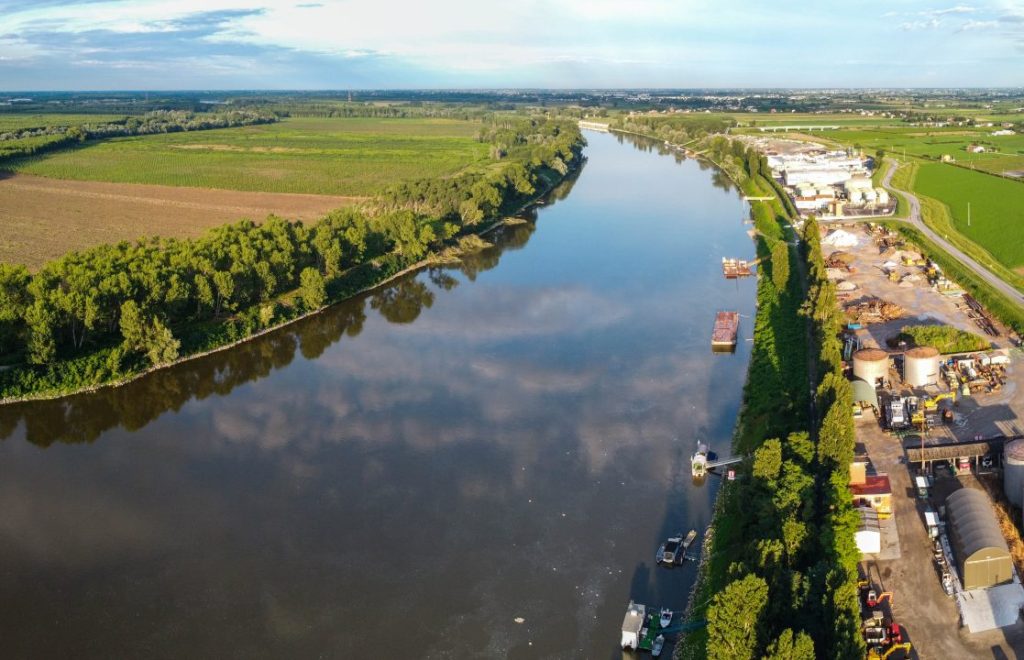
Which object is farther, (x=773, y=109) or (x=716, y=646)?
(x=773, y=109)

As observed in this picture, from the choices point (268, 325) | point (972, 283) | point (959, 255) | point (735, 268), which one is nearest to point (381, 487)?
point (268, 325)

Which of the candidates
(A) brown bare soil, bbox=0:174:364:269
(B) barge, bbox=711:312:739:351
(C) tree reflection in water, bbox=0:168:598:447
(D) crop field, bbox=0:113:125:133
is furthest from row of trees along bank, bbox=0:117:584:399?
(D) crop field, bbox=0:113:125:133

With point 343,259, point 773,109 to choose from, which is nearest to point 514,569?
point 343,259

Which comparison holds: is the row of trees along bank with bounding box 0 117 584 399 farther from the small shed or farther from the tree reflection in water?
the small shed

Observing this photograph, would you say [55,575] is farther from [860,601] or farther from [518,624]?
[860,601]

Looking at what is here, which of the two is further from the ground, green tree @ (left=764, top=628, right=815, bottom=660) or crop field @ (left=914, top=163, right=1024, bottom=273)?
crop field @ (left=914, top=163, right=1024, bottom=273)
